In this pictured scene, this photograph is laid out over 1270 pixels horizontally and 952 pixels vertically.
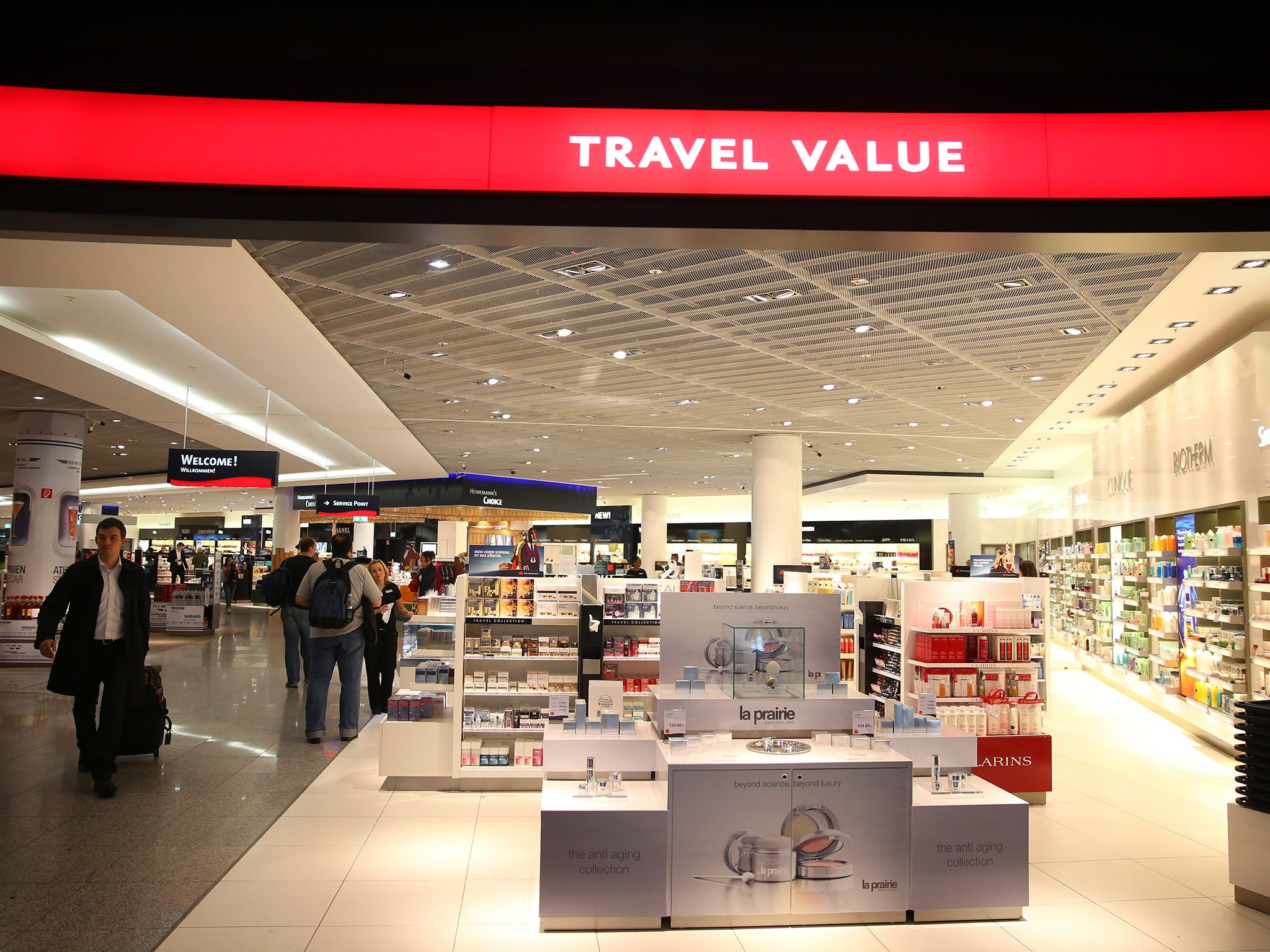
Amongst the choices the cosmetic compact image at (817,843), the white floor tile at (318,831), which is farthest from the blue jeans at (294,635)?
the cosmetic compact image at (817,843)

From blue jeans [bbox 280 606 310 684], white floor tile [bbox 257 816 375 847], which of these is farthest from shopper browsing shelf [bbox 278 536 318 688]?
white floor tile [bbox 257 816 375 847]

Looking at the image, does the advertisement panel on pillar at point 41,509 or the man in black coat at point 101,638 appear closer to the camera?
the man in black coat at point 101,638

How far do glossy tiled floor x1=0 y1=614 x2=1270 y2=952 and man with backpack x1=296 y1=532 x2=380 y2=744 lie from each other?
38 centimetres

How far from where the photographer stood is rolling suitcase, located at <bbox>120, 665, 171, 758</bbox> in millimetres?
6035

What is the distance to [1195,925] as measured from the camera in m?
3.78

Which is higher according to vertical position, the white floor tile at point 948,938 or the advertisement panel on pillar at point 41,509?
the advertisement panel on pillar at point 41,509

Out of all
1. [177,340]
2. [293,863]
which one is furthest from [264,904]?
[177,340]

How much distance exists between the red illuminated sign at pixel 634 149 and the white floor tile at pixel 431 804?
13.7ft

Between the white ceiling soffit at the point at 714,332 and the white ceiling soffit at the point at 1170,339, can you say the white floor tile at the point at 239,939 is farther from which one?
the white ceiling soffit at the point at 1170,339

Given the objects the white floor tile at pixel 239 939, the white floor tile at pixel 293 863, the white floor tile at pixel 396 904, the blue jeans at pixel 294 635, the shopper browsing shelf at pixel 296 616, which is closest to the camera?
the white floor tile at pixel 239 939

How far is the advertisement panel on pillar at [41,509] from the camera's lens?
11195 mm

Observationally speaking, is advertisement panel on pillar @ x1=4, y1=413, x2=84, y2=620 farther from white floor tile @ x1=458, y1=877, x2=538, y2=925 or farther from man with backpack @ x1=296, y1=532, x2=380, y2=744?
white floor tile @ x1=458, y1=877, x2=538, y2=925

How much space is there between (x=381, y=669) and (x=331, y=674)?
1.13 meters

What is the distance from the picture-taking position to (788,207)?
219 centimetres
